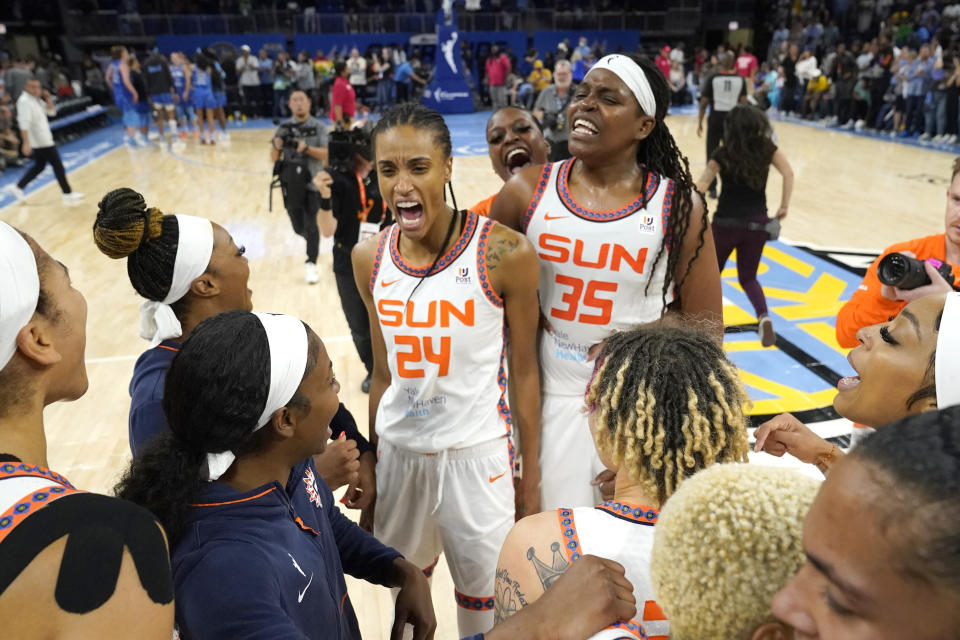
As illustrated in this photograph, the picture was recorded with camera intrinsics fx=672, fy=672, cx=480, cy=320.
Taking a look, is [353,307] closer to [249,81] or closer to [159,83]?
Answer: [159,83]

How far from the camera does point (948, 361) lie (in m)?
1.27

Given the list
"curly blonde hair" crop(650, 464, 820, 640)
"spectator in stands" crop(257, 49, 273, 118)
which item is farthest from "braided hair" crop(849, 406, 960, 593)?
"spectator in stands" crop(257, 49, 273, 118)

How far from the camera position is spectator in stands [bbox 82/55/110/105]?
18.0m

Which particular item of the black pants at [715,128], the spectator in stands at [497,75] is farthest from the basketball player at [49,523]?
the spectator in stands at [497,75]

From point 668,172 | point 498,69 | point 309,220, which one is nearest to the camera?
point 668,172

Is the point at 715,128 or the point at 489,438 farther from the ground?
the point at 715,128

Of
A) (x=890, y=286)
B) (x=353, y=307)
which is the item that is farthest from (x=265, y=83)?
(x=890, y=286)

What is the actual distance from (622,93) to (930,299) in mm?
1118

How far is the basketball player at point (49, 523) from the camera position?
908mm

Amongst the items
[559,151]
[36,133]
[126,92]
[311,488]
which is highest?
[559,151]

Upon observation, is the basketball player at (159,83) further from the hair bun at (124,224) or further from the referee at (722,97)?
the hair bun at (124,224)

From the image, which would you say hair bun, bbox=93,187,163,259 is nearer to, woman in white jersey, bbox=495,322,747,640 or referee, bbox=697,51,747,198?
woman in white jersey, bbox=495,322,747,640

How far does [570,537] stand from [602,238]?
1210mm

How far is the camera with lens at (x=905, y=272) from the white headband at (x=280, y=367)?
1.72 metres
